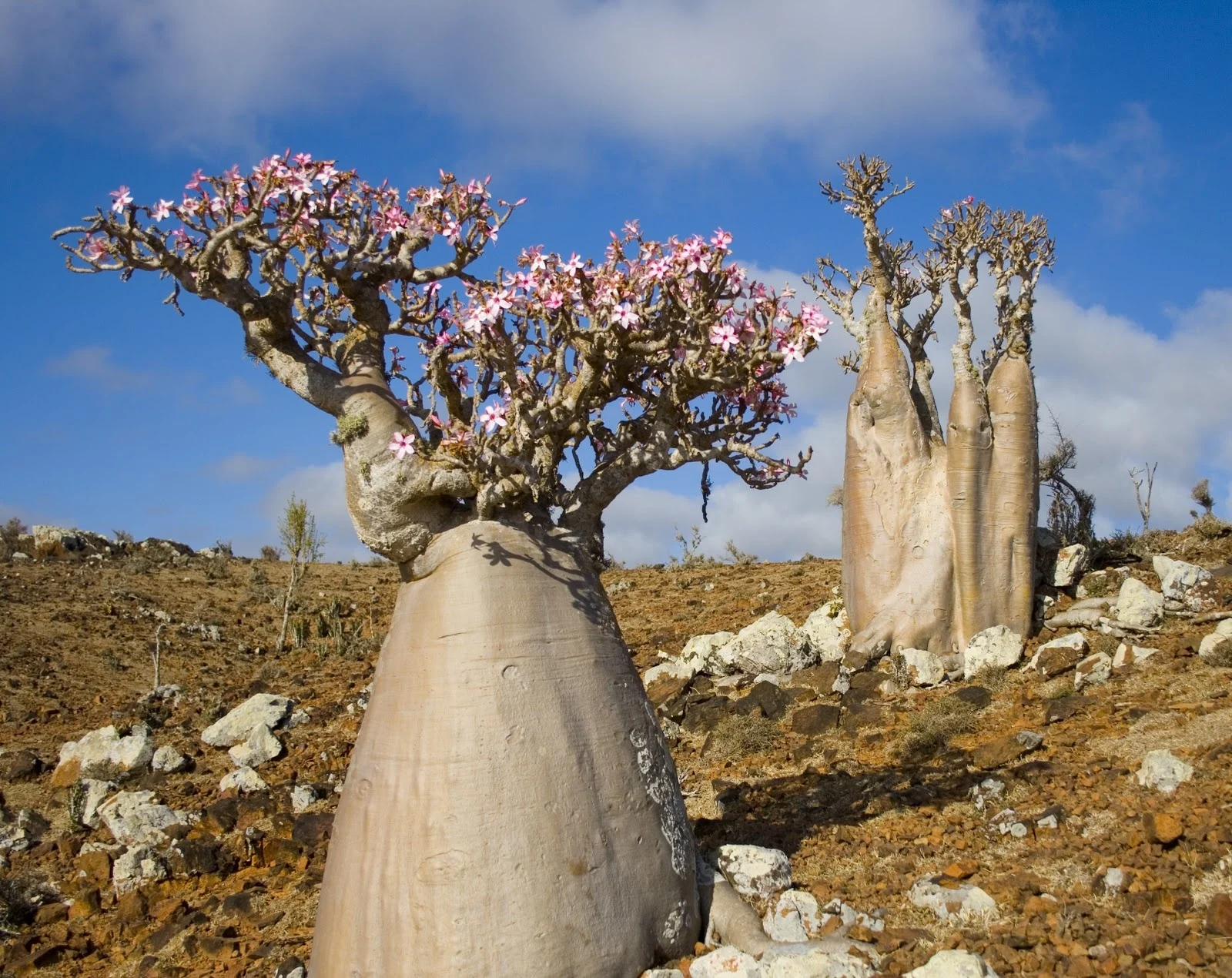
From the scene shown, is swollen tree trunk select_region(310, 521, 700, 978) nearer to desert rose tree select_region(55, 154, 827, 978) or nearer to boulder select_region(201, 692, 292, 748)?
desert rose tree select_region(55, 154, 827, 978)

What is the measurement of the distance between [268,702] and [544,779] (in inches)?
268

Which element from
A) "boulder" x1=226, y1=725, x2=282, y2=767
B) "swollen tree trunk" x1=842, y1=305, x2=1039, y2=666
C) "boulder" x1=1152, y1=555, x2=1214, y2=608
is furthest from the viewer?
"swollen tree trunk" x1=842, y1=305, x2=1039, y2=666

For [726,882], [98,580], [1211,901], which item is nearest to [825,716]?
[726,882]

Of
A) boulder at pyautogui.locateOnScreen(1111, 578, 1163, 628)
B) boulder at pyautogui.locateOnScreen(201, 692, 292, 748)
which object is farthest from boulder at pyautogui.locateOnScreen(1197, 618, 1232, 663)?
boulder at pyautogui.locateOnScreen(201, 692, 292, 748)

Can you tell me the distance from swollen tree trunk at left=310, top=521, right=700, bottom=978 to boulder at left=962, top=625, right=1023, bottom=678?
5.59 m

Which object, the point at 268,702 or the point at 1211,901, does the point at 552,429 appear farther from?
the point at 268,702

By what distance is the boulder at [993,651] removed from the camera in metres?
8.96

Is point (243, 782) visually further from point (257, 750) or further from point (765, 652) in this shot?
point (765, 652)

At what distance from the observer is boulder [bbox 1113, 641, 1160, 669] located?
7.90 meters

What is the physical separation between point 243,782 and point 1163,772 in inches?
247

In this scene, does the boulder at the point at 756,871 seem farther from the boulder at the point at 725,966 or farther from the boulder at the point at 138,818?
the boulder at the point at 138,818

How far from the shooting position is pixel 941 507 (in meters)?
9.70

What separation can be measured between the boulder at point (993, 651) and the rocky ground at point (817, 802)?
21cm

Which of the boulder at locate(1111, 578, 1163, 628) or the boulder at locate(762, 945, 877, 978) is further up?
the boulder at locate(1111, 578, 1163, 628)
